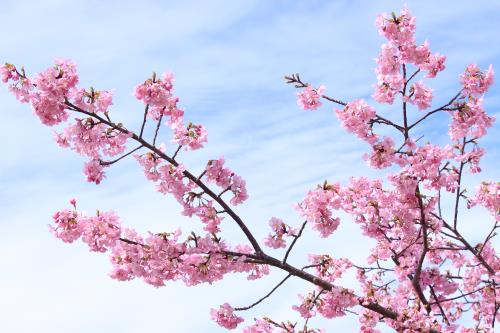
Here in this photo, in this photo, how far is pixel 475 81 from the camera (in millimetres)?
9094

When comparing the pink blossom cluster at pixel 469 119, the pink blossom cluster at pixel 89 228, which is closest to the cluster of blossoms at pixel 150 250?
the pink blossom cluster at pixel 89 228

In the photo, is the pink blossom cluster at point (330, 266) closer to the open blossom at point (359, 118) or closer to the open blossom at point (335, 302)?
the open blossom at point (335, 302)

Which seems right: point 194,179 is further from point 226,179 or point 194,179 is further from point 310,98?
point 310,98

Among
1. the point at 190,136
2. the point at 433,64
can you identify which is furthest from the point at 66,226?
the point at 433,64

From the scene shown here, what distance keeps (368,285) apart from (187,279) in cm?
421

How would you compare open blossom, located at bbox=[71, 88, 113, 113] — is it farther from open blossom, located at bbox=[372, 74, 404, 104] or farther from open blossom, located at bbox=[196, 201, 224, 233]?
open blossom, located at bbox=[372, 74, 404, 104]

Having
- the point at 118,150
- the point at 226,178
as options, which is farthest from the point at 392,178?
the point at 118,150

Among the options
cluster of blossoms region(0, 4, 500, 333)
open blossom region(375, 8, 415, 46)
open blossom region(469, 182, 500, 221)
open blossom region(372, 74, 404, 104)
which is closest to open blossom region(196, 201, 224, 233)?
cluster of blossoms region(0, 4, 500, 333)

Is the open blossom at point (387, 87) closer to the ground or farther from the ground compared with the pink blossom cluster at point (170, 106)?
farther from the ground

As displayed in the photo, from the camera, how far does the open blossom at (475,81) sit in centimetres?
907

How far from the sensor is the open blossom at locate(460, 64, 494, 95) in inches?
357

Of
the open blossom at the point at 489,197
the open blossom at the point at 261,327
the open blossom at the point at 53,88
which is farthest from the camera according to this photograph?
the open blossom at the point at 489,197

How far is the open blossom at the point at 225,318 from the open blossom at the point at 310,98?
3.30 m

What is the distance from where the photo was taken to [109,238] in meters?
7.97
